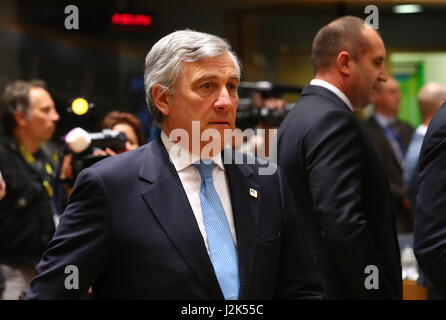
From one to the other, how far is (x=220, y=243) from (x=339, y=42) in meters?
1.49

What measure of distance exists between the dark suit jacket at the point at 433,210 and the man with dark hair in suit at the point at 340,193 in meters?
0.38

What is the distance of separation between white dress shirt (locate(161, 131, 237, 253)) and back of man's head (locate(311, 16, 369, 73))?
1.26 m

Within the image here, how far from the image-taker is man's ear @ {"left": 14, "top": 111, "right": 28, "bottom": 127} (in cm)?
444

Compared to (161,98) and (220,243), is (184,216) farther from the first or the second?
(161,98)

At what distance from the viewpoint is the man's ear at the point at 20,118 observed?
14.6 ft

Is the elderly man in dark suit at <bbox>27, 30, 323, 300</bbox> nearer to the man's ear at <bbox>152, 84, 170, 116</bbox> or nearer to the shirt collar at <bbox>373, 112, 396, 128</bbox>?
the man's ear at <bbox>152, 84, 170, 116</bbox>

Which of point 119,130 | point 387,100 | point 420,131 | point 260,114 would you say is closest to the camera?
point 119,130

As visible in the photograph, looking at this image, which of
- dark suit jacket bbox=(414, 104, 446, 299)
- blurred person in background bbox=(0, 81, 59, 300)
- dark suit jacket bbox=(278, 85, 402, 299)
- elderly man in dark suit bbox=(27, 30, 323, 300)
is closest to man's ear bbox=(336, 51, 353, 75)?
dark suit jacket bbox=(278, 85, 402, 299)

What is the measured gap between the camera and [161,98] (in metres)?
2.23

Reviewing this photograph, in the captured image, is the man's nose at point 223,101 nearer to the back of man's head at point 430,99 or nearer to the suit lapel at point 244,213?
the suit lapel at point 244,213

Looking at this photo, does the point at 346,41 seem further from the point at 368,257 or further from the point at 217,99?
the point at 217,99

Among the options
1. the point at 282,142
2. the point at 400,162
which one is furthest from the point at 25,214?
the point at 400,162

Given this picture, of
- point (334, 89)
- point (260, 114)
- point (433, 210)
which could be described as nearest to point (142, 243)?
point (433, 210)

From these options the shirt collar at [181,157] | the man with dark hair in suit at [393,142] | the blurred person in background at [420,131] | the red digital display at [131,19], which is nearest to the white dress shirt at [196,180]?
the shirt collar at [181,157]
